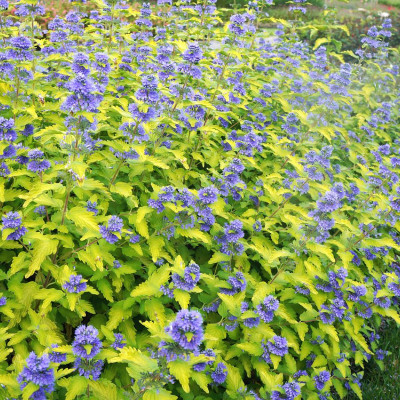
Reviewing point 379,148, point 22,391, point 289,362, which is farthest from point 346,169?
point 22,391

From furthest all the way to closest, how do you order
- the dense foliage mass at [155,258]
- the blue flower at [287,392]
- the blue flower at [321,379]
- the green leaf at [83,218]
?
the blue flower at [321,379], the blue flower at [287,392], the green leaf at [83,218], the dense foliage mass at [155,258]

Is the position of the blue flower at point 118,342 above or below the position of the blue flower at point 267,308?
below

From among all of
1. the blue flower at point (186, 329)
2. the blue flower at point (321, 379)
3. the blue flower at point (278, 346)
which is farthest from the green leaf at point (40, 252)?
the blue flower at point (321, 379)

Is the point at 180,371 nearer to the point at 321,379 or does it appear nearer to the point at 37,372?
the point at 37,372

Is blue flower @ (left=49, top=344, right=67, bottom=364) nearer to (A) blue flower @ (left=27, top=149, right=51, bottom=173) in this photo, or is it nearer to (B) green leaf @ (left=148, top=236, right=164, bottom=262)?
(B) green leaf @ (left=148, top=236, right=164, bottom=262)

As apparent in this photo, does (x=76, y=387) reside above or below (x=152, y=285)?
below

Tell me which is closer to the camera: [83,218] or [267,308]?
[83,218]

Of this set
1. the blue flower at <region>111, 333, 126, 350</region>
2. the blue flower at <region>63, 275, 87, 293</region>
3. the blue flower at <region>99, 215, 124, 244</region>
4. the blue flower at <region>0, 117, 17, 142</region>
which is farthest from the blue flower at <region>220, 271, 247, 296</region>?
the blue flower at <region>0, 117, 17, 142</region>

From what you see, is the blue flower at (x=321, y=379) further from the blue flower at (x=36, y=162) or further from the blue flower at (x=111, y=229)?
the blue flower at (x=36, y=162)

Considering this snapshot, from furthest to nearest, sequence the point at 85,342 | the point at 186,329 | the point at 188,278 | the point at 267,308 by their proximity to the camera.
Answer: the point at 267,308 < the point at 188,278 < the point at 85,342 < the point at 186,329

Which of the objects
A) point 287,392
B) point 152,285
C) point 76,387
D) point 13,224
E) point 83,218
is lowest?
point 287,392

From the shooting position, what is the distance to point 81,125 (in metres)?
2.58

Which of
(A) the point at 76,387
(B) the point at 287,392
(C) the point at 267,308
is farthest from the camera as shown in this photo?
(C) the point at 267,308

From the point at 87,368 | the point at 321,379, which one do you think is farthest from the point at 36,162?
the point at 321,379
